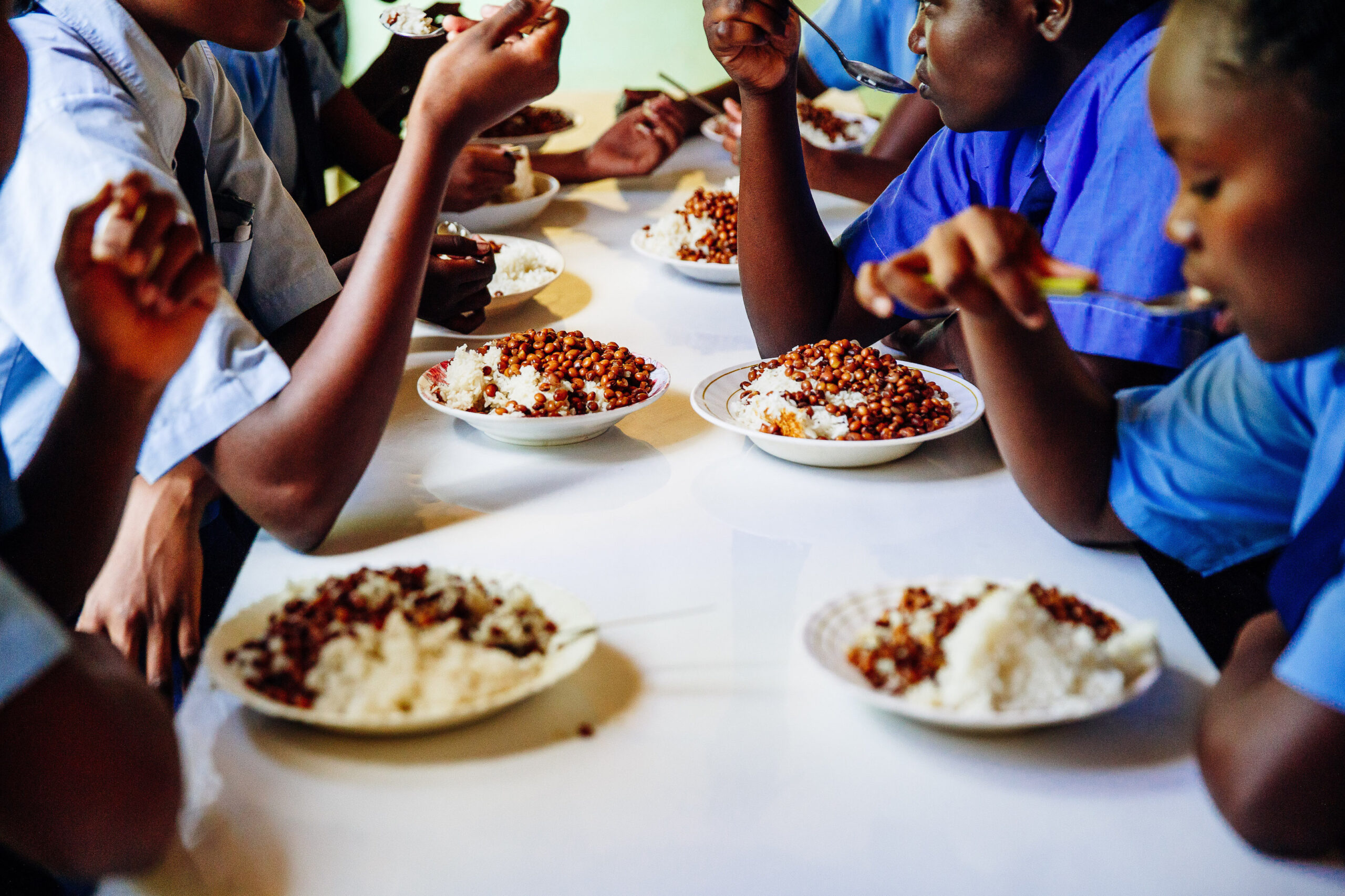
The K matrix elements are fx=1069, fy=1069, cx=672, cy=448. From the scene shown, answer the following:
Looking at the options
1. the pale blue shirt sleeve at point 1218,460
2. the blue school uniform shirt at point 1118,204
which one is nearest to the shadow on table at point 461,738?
the pale blue shirt sleeve at point 1218,460

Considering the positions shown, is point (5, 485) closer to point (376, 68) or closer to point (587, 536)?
point (587, 536)

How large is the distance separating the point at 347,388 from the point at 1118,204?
81cm

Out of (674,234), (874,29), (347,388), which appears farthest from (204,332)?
(874,29)

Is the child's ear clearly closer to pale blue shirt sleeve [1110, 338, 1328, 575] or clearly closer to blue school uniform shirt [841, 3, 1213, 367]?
blue school uniform shirt [841, 3, 1213, 367]

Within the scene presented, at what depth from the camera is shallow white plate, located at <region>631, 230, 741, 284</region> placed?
169 centimetres

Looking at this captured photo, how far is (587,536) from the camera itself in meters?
0.99

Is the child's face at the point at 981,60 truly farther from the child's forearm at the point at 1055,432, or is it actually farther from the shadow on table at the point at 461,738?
the shadow on table at the point at 461,738

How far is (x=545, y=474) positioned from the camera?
1.12 m

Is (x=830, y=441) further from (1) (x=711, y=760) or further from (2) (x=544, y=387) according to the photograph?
(1) (x=711, y=760)

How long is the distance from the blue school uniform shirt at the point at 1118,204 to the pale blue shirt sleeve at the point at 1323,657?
462 millimetres

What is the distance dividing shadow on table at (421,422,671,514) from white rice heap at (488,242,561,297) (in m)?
0.48

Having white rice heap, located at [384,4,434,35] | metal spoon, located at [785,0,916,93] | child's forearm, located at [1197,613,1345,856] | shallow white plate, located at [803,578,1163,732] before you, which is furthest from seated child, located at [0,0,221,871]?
metal spoon, located at [785,0,916,93]

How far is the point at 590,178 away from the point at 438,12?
1.54ft

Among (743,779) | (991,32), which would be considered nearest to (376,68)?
(991,32)
